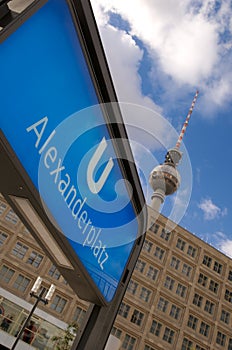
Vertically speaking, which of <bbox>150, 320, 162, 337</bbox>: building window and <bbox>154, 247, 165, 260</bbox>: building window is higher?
<bbox>154, 247, 165, 260</bbox>: building window

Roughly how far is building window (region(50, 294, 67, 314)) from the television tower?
43.2 metres

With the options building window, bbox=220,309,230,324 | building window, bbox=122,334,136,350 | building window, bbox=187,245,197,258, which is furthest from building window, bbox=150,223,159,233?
building window, bbox=220,309,230,324

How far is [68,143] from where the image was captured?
191 centimetres

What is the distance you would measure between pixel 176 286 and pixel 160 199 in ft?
124

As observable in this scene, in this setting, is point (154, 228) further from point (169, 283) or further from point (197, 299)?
point (197, 299)

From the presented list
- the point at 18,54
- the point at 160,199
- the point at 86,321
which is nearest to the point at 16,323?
the point at 86,321

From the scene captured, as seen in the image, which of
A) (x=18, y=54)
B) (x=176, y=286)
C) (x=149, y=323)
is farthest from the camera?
(x=176, y=286)

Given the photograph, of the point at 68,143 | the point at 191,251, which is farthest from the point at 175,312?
the point at 68,143

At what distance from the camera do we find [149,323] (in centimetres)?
3631

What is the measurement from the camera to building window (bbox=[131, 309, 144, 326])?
35.9 m

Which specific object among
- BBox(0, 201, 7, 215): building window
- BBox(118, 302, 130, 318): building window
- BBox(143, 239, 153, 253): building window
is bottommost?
BBox(118, 302, 130, 318): building window

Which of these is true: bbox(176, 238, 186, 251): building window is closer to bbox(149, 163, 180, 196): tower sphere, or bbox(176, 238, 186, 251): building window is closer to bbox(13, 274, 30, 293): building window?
bbox(13, 274, 30, 293): building window

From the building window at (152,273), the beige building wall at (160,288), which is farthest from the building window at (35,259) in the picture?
the building window at (152,273)

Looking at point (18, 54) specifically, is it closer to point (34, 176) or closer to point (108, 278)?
point (34, 176)
